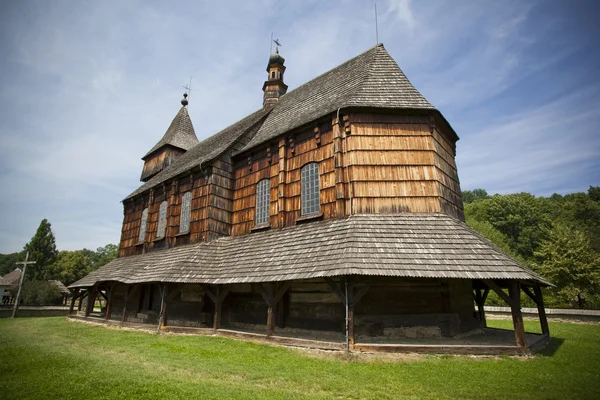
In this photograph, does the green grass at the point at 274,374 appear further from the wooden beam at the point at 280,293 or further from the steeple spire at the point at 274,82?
the steeple spire at the point at 274,82

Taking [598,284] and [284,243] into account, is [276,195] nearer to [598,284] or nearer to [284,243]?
[284,243]

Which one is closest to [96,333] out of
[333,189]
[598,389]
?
[333,189]

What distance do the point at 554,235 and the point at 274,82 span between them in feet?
79.7

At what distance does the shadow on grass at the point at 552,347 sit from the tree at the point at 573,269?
14983 millimetres

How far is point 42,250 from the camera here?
1905 inches

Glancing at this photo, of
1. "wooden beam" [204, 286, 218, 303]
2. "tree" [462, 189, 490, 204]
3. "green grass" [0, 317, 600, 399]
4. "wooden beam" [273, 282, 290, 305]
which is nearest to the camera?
"green grass" [0, 317, 600, 399]

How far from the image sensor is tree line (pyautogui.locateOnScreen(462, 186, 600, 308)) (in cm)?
2277

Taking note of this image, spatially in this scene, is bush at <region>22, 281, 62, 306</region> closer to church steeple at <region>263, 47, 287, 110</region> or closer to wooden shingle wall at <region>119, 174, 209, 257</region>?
wooden shingle wall at <region>119, 174, 209, 257</region>

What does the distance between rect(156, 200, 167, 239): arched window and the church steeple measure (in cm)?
904

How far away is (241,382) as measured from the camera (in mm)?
6211

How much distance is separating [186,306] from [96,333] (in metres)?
3.47

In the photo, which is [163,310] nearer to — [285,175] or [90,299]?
[285,175]

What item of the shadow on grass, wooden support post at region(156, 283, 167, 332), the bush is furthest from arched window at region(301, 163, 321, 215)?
the bush

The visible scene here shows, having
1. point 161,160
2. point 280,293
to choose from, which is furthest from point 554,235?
point 161,160
